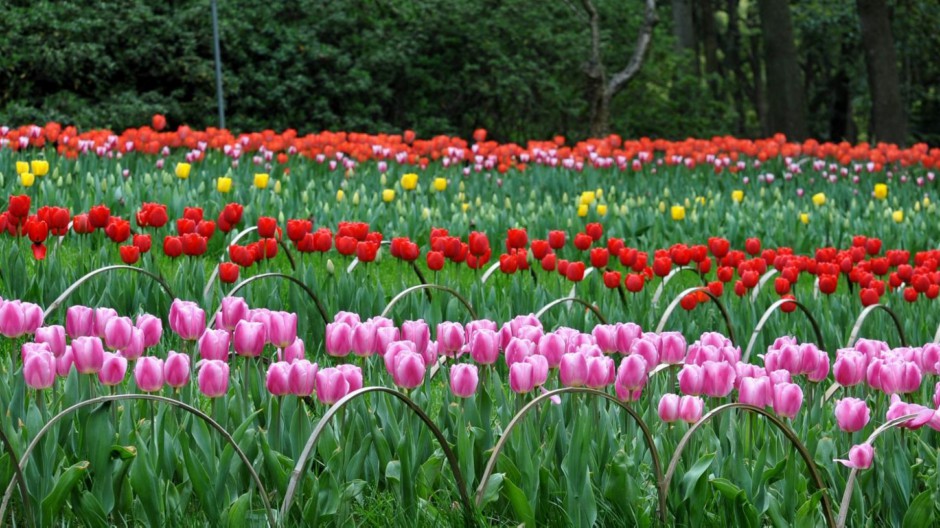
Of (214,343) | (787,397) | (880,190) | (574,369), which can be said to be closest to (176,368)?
(214,343)

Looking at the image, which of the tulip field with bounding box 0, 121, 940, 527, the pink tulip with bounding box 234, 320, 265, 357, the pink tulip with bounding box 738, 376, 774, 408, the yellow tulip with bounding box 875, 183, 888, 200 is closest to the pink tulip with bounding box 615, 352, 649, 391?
the tulip field with bounding box 0, 121, 940, 527

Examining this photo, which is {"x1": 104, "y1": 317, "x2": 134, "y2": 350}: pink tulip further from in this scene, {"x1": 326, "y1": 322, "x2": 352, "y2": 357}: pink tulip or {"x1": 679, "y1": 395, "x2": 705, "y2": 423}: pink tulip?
{"x1": 679, "y1": 395, "x2": 705, "y2": 423}: pink tulip

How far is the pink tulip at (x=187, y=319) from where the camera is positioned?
132 inches

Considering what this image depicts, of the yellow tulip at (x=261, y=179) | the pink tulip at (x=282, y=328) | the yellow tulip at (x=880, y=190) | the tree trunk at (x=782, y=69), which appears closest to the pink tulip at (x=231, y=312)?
the pink tulip at (x=282, y=328)

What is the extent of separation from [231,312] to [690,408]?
132 centimetres

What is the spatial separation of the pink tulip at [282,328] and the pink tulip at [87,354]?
0.48 meters

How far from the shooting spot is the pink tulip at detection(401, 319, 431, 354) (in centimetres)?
338

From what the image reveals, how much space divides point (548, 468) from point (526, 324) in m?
0.75

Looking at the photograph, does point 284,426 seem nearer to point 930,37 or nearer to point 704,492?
point 704,492

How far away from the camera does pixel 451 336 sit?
3508 millimetres

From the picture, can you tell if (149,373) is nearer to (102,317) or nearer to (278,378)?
(278,378)

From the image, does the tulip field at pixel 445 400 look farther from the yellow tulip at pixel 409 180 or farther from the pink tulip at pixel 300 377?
the yellow tulip at pixel 409 180

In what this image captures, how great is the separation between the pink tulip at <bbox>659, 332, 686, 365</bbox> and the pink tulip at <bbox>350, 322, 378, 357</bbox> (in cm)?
82

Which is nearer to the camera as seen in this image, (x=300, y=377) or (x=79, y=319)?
(x=300, y=377)
